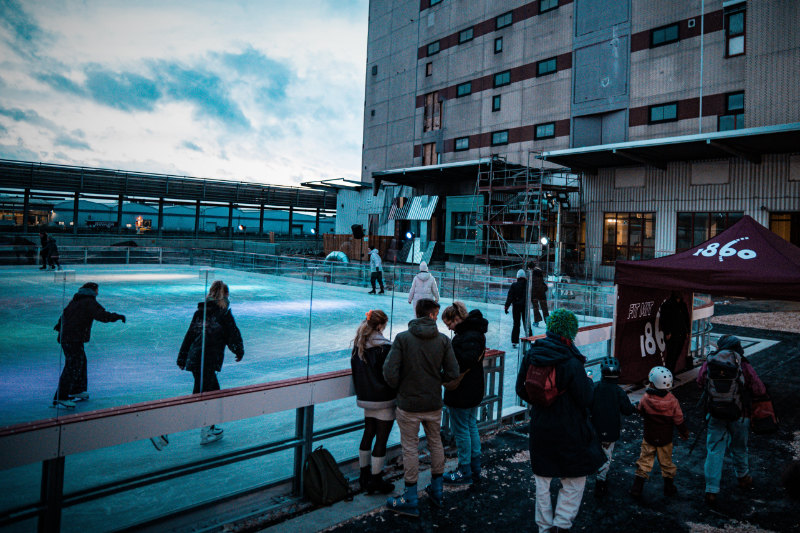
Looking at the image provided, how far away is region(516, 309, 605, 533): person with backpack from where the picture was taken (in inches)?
126

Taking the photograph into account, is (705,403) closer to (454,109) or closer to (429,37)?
(454,109)

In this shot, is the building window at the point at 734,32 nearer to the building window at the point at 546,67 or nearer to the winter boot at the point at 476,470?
the building window at the point at 546,67

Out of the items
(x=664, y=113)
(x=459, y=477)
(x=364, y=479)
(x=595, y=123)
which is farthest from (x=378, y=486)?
(x=595, y=123)

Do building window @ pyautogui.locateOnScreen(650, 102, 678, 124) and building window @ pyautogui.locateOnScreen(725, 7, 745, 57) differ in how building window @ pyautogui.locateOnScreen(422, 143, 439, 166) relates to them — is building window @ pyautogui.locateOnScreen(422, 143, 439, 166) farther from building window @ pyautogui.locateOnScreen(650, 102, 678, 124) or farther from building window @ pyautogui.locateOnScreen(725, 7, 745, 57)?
building window @ pyautogui.locateOnScreen(725, 7, 745, 57)

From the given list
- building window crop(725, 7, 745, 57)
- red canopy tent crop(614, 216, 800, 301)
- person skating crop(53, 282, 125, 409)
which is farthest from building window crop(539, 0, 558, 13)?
person skating crop(53, 282, 125, 409)

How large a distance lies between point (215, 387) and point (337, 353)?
2056 mm

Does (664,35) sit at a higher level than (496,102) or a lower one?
higher

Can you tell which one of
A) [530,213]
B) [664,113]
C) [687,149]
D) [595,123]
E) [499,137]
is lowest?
[530,213]

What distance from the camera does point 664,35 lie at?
22.0 metres

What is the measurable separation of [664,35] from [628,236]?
9164 mm

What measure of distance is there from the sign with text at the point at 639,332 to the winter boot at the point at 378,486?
469 centimetres

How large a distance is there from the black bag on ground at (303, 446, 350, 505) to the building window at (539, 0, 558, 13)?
93.7 feet

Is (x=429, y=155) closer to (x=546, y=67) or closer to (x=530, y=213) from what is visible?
(x=546, y=67)

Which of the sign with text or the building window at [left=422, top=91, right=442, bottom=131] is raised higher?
the building window at [left=422, top=91, right=442, bottom=131]
